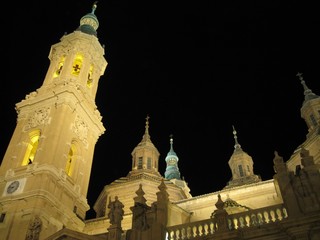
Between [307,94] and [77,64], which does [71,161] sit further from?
[307,94]

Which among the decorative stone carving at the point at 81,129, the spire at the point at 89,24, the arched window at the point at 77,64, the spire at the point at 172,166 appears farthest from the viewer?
the spire at the point at 172,166

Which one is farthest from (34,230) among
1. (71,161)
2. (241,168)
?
(241,168)

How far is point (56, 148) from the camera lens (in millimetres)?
24172

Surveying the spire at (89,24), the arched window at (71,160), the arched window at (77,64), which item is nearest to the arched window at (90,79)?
the arched window at (77,64)

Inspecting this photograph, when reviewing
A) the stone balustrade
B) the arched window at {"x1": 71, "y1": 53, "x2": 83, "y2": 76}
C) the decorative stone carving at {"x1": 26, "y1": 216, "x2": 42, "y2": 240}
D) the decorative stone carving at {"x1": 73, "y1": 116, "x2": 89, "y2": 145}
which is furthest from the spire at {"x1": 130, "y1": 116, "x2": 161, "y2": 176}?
the stone balustrade

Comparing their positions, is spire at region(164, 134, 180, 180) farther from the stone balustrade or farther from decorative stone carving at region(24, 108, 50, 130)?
the stone balustrade

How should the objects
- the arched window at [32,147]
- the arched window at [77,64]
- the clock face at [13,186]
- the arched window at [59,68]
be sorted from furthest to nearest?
1. the arched window at [77,64]
2. the arched window at [59,68]
3. the arched window at [32,147]
4. the clock face at [13,186]

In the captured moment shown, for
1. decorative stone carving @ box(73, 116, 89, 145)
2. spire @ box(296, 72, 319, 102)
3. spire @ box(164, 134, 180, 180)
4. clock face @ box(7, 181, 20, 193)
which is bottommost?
clock face @ box(7, 181, 20, 193)

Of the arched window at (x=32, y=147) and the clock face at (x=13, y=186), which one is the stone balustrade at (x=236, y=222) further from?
the arched window at (x=32, y=147)

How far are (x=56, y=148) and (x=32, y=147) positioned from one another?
3.33 meters

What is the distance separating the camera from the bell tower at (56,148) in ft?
69.0

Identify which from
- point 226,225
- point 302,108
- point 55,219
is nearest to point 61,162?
point 55,219

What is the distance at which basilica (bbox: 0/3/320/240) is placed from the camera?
13273 mm

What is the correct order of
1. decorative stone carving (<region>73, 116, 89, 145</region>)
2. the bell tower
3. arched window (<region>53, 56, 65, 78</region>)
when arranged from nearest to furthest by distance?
the bell tower → decorative stone carving (<region>73, 116, 89, 145</region>) → arched window (<region>53, 56, 65, 78</region>)
